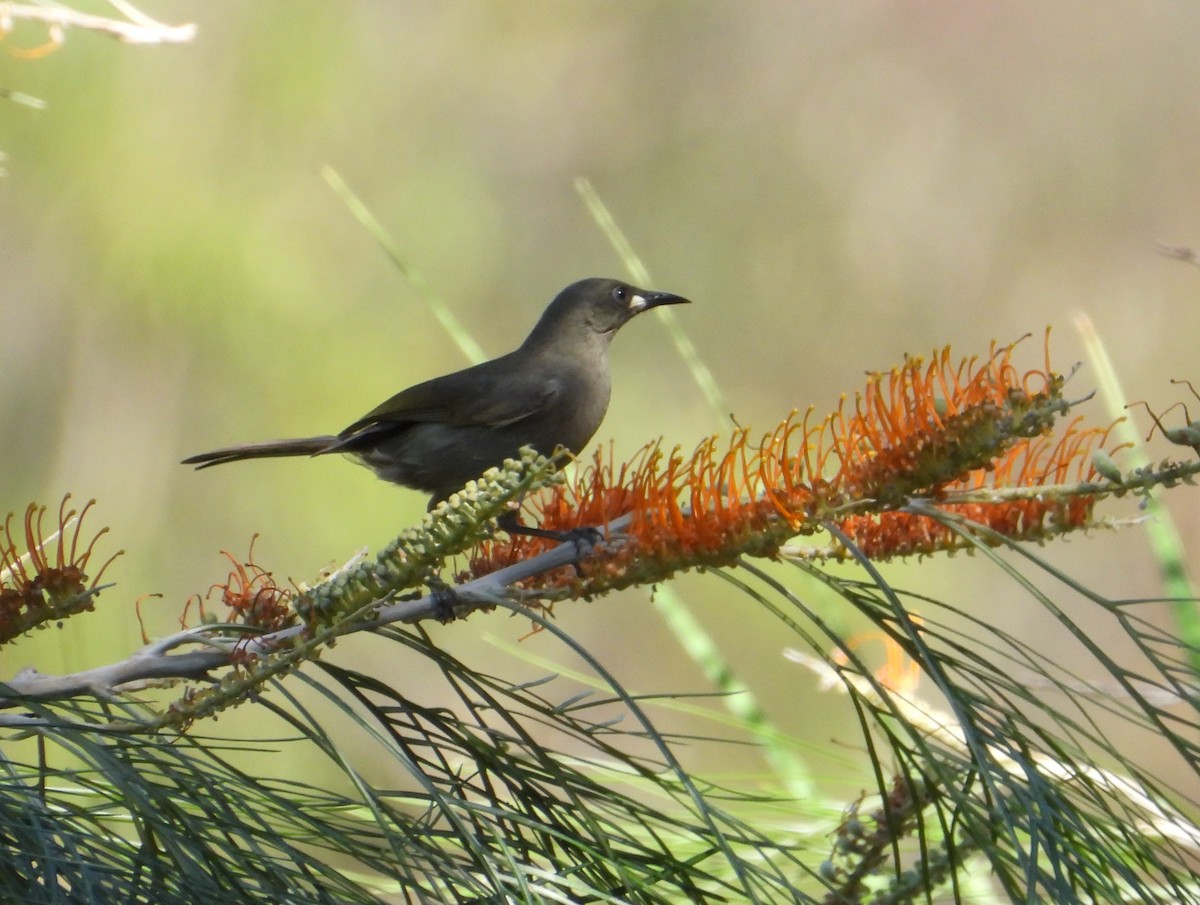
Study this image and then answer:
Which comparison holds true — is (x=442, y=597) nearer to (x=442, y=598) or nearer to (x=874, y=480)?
(x=442, y=598)

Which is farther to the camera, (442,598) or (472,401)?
(472,401)

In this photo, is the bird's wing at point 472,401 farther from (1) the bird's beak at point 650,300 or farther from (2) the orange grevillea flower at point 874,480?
(2) the orange grevillea flower at point 874,480

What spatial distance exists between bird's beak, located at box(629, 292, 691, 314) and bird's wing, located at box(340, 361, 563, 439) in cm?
35

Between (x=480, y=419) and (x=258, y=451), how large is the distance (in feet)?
2.25

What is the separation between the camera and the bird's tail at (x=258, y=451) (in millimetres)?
2666

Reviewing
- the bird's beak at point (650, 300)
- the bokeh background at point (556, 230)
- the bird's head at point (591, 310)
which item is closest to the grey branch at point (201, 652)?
the bird's beak at point (650, 300)

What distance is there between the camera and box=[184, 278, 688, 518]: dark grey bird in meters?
3.26

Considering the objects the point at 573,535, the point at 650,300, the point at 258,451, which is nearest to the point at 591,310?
the point at 650,300

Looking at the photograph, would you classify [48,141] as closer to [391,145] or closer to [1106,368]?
[391,145]

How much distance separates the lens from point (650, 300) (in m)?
3.58

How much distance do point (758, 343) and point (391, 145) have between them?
8.06 feet

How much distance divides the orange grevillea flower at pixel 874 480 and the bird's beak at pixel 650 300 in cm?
219

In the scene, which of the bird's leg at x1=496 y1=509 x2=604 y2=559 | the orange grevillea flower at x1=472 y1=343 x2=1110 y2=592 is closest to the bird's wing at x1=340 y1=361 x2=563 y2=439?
the bird's leg at x1=496 y1=509 x2=604 y2=559

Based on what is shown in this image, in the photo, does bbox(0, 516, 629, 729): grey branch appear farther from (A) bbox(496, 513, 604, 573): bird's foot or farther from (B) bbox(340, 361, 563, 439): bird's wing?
(B) bbox(340, 361, 563, 439): bird's wing
